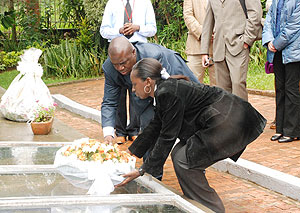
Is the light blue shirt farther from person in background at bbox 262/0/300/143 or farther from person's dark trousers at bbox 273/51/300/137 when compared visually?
person's dark trousers at bbox 273/51/300/137

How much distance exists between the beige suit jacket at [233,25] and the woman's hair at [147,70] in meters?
2.86

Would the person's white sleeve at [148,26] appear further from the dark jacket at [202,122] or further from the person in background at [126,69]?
the dark jacket at [202,122]

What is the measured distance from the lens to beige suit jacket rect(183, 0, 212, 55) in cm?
808

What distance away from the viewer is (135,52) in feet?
15.3

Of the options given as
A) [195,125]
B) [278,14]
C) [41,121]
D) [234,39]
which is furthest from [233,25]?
[195,125]

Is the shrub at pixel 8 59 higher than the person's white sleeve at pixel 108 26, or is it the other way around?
the person's white sleeve at pixel 108 26

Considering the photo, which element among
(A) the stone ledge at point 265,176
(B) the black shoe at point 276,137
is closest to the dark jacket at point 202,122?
(A) the stone ledge at point 265,176

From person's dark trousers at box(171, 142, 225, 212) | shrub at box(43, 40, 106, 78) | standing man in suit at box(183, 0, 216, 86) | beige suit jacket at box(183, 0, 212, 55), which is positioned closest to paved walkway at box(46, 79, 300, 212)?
person's dark trousers at box(171, 142, 225, 212)

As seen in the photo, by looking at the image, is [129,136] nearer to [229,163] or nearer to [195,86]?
[229,163]

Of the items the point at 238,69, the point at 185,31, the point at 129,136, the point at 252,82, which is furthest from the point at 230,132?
the point at 185,31

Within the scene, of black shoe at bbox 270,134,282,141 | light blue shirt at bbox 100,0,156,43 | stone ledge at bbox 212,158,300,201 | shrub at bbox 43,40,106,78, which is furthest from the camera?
shrub at bbox 43,40,106,78

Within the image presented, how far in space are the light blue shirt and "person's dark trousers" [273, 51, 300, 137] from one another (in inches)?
66.7

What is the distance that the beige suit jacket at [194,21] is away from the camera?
8078 mm

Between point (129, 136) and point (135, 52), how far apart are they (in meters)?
2.53
